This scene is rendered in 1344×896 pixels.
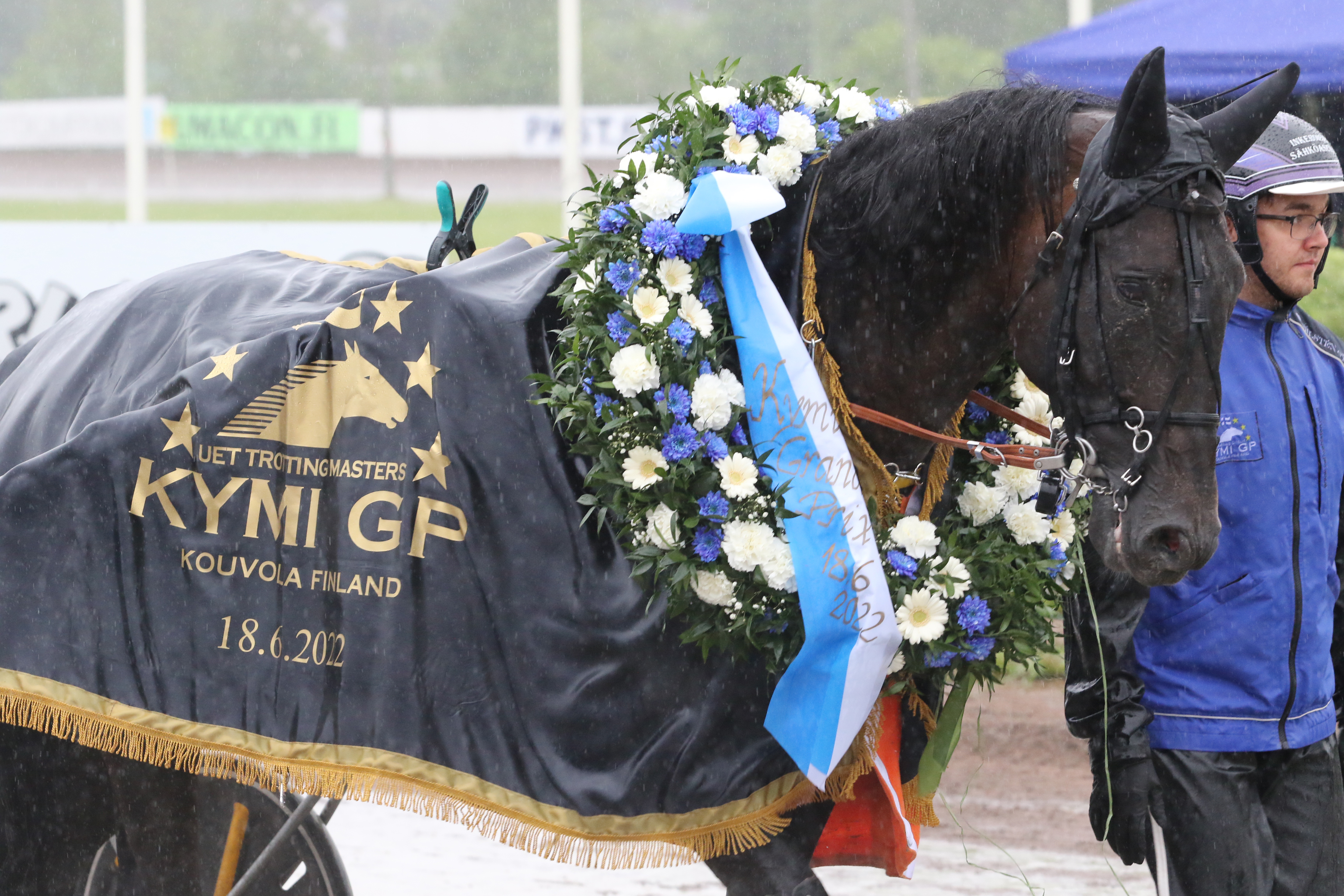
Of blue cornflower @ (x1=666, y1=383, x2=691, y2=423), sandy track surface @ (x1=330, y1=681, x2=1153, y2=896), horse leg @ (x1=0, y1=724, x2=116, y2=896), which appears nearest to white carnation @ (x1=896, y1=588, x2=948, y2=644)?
blue cornflower @ (x1=666, y1=383, x2=691, y2=423)

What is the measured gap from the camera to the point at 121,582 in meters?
2.74

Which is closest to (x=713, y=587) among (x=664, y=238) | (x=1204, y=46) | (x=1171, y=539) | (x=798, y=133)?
(x=664, y=238)

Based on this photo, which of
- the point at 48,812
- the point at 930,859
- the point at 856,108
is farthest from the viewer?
the point at 930,859

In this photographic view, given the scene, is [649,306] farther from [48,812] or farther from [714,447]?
[48,812]

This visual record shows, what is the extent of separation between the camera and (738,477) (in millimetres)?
2475

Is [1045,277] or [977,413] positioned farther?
[977,413]

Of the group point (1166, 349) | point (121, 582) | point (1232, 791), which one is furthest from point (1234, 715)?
point (121, 582)

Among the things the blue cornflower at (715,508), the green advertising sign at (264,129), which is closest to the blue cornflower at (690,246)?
the blue cornflower at (715,508)

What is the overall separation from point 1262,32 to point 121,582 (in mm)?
5607

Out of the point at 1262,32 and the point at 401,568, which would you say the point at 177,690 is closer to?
the point at 401,568

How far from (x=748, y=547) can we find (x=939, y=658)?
1.33 feet

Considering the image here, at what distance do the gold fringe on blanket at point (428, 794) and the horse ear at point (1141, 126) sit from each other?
46.3 inches

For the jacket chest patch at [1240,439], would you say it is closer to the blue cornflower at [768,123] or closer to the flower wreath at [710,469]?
the flower wreath at [710,469]

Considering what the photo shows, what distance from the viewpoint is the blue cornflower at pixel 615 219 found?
103 inches
